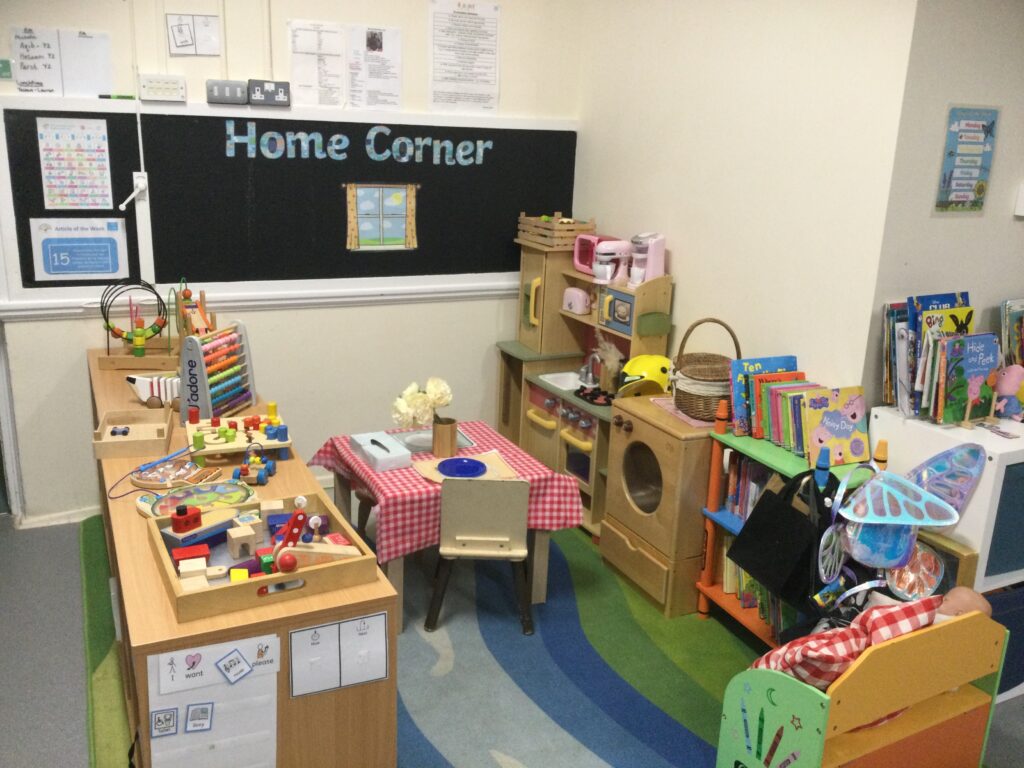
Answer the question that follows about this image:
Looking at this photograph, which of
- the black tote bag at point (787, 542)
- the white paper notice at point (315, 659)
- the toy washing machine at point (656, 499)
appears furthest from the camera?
the toy washing machine at point (656, 499)

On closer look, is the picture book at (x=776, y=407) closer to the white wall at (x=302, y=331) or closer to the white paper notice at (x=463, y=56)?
the white wall at (x=302, y=331)

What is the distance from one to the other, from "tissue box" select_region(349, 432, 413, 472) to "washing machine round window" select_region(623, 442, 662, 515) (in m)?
0.82

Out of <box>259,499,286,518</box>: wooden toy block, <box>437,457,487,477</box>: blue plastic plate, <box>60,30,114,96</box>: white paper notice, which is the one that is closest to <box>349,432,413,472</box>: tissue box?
<box>437,457,487,477</box>: blue plastic plate

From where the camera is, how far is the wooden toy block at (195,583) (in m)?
1.83

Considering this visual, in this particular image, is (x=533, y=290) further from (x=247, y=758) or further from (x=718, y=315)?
(x=247, y=758)

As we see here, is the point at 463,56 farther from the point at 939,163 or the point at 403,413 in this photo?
the point at 939,163

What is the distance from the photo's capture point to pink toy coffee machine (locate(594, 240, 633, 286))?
374cm

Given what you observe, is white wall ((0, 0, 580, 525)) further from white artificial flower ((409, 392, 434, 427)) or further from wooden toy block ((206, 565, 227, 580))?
wooden toy block ((206, 565, 227, 580))

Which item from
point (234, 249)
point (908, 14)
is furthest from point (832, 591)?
point (234, 249)

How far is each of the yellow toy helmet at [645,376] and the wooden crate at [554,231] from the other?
0.77 metres

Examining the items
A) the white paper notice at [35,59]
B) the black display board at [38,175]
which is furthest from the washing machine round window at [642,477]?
the white paper notice at [35,59]

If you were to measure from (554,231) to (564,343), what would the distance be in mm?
530

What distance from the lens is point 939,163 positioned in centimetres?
270

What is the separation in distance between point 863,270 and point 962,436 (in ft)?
1.92
